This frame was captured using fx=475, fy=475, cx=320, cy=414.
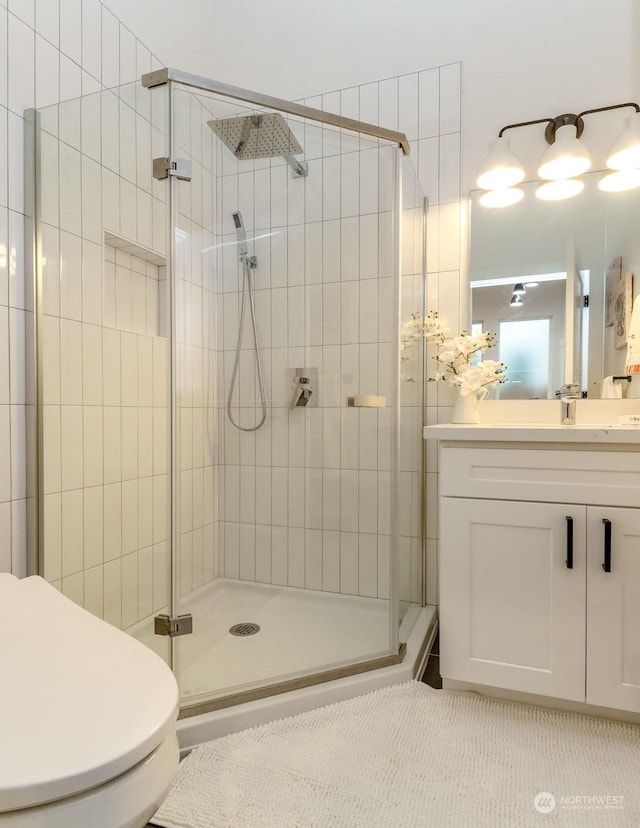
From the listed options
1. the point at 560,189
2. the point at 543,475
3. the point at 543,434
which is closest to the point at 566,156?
the point at 560,189

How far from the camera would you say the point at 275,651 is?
1.53 m

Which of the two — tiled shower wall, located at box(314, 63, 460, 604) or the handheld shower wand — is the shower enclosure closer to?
the handheld shower wand

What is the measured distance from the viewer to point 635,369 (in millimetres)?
1714

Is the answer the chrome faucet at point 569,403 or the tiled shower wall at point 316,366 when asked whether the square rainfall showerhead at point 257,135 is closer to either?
the tiled shower wall at point 316,366

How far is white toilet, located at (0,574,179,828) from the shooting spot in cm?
57

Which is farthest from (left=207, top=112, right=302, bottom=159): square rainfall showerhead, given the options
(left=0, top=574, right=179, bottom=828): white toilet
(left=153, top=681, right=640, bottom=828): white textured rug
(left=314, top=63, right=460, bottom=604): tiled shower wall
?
(left=153, top=681, right=640, bottom=828): white textured rug

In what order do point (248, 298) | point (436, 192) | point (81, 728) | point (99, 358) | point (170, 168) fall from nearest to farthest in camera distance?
1. point (81, 728)
2. point (170, 168)
3. point (99, 358)
4. point (248, 298)
5. point (436, 192)

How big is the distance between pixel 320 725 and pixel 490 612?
588mm

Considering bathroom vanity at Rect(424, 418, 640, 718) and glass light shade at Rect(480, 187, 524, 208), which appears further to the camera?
glass light shade at Rect(480, 187, 524, 208)

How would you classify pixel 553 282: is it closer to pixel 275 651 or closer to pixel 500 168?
pixel 500 168

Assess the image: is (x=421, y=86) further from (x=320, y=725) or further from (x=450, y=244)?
(x=320, y=725)

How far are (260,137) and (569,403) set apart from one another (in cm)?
143

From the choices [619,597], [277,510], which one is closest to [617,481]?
[619,597]

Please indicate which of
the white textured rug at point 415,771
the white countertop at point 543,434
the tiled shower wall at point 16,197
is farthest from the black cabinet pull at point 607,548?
the tiled shower wall at point 16,197
